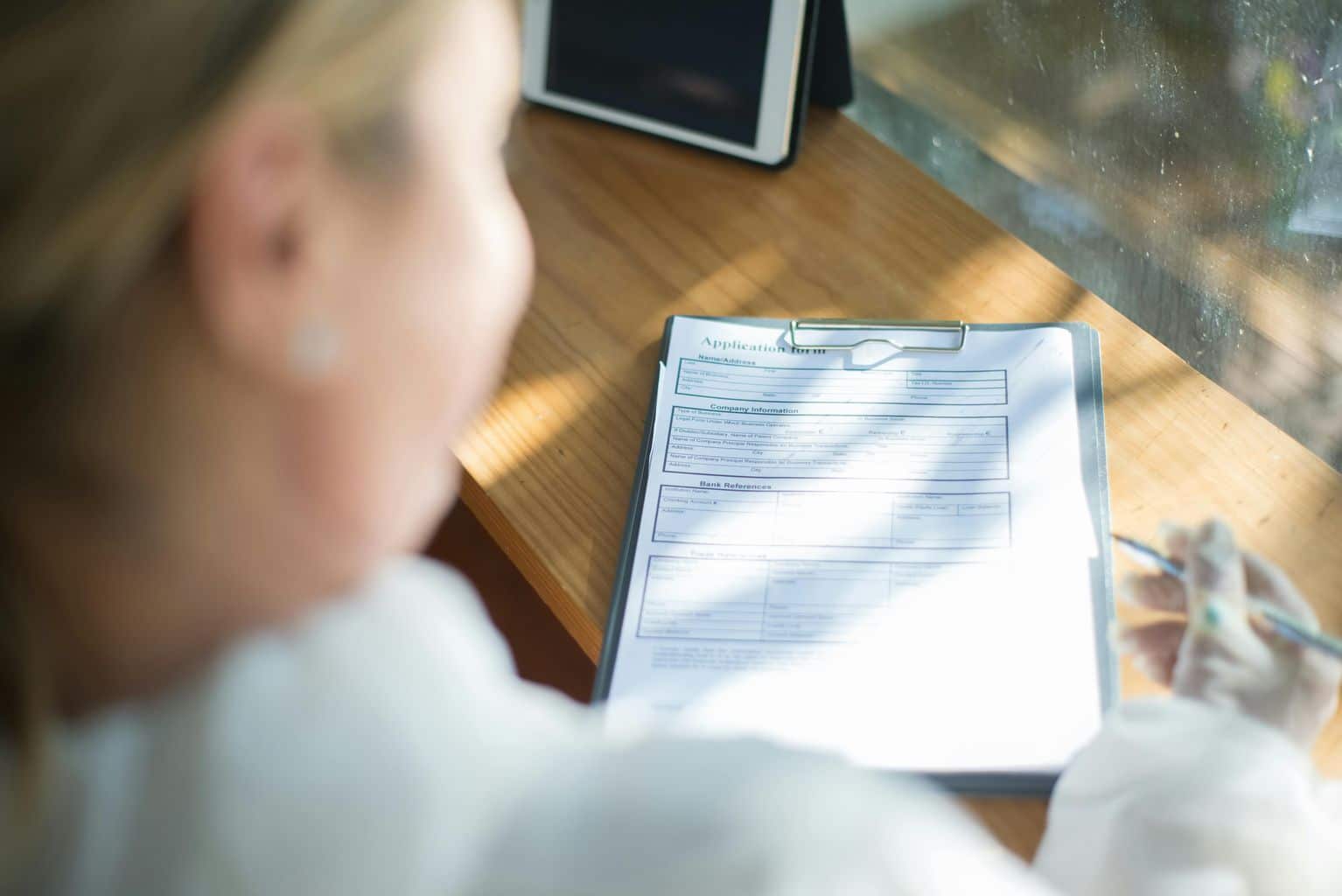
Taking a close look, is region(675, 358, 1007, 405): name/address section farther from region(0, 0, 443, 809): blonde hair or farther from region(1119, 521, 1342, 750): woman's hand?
region(0, 0, 443, 809): blonde hair

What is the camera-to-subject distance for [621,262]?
2.95 feet

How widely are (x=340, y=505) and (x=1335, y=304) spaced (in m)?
0.67

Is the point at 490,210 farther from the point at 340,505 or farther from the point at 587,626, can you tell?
the point at 587,626

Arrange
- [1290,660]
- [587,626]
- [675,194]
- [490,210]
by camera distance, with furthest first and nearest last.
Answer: [675,194], [587,626], [1290,660], [490,210]

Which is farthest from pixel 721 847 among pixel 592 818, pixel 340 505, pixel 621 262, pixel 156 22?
pixel 621 262

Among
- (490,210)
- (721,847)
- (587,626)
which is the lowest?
(587,626)

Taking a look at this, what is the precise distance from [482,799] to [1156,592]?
0.41 m

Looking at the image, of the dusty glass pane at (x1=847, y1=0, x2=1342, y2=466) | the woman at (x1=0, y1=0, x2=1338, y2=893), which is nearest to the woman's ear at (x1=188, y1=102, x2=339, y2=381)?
the woman at (x1=0, y1=0, x2=1338, y2=893)

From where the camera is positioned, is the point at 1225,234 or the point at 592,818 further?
the point at 1225,234

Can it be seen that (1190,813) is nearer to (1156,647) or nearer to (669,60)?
(1156,647)

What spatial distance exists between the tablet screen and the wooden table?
0.10 ft

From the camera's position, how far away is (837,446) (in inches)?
29.2

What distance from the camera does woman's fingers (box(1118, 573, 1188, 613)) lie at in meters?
0.62

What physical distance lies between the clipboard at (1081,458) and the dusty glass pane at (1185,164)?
0.12 meters
